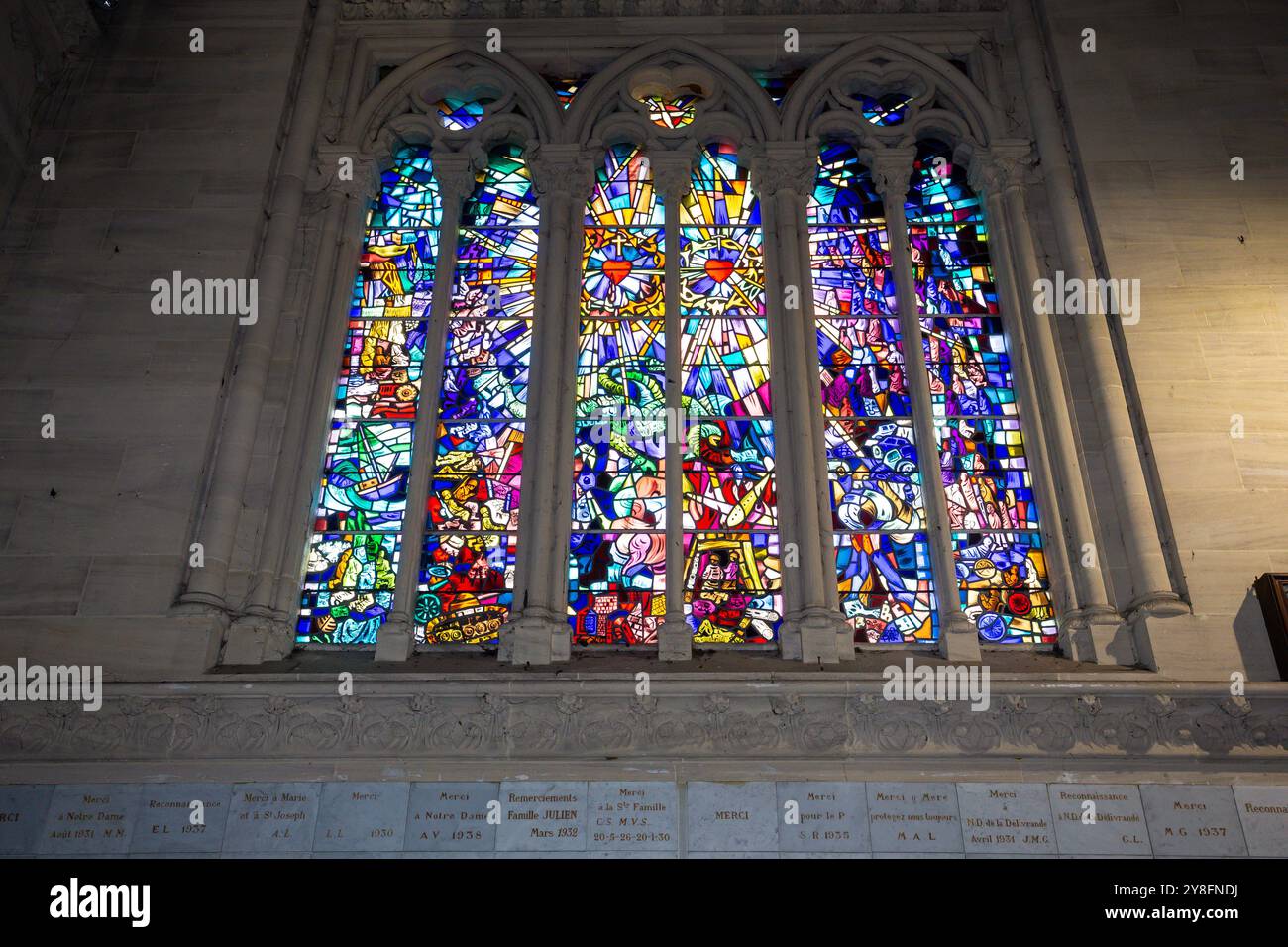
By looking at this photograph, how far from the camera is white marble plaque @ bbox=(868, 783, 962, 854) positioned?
6781 mm

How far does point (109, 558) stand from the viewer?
785 cm

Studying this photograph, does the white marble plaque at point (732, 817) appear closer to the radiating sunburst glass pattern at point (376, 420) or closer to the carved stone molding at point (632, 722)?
the carved stone molding at point (632, 722)

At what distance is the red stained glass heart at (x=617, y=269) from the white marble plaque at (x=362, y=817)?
159 inches

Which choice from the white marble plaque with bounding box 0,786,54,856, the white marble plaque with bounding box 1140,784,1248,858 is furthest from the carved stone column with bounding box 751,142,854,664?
the white marble plaque with bounding box 0,786,54,856

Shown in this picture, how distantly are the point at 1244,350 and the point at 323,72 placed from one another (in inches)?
267

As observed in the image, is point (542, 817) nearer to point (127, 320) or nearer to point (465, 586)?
point (465, 586)

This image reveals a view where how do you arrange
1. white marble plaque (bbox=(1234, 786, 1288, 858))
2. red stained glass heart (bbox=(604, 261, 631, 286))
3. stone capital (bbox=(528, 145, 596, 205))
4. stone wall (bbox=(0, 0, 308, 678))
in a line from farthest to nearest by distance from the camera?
stone capital (bbox=(528, 145, 596, 205)) < red stained glass heart (bbox=(604, 261, 631, 286)) < stone wall (bbox=(0, 0, 308, 678)) < white marble plaque (bbox=(1234, 786, 1288, 858))

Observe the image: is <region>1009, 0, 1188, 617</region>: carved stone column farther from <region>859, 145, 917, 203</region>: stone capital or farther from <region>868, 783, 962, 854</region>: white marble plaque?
<region>868, 783, 962, 854</region>: white marble plaque

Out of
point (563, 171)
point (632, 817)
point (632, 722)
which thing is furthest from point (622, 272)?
point (632, 817)

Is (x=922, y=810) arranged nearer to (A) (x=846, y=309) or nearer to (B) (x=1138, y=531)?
(B) (x=1138, y=531)

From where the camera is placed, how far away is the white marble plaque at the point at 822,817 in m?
6.79

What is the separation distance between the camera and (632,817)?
690 cm

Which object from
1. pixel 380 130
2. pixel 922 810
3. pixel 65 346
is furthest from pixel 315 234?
pixel 922 810

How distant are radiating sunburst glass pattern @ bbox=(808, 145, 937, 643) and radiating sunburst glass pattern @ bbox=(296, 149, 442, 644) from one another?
9.00ft
